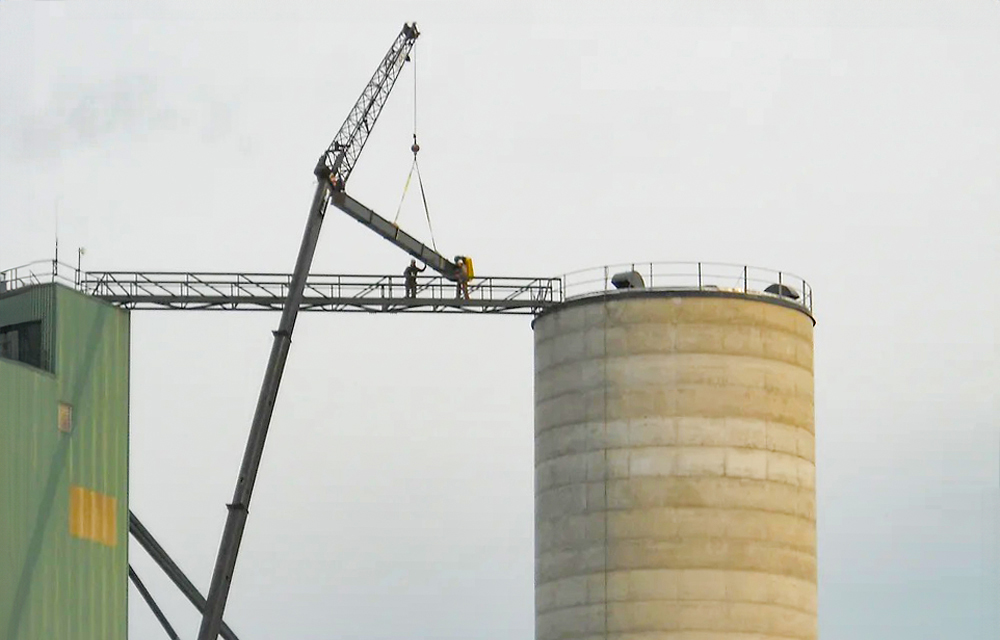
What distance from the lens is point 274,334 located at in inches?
3196

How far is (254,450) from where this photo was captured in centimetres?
8088

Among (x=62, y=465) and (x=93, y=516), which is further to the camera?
(x=93, y=516)

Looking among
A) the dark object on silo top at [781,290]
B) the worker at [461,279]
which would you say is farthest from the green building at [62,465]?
the dark object on silo top at [781,290]

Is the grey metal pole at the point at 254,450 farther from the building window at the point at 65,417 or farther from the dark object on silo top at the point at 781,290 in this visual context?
the dark object on silo top at the point at 781,290

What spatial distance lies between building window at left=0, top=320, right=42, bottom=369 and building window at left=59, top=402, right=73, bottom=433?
1.64 meters

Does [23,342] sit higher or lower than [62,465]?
higher

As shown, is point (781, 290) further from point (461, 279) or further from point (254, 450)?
point (254, 450)

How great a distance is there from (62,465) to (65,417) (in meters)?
1.71

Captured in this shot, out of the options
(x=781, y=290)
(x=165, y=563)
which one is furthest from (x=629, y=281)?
(x=165, y=563)

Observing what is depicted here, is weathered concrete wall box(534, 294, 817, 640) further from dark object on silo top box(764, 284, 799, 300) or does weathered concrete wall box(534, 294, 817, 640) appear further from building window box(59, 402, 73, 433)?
building window box(59, 402, 73, 433)

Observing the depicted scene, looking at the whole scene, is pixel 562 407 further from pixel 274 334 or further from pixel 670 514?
pixel 274 334

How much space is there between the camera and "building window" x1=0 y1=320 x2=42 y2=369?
254 feet

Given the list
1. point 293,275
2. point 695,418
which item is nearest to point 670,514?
point 695,418

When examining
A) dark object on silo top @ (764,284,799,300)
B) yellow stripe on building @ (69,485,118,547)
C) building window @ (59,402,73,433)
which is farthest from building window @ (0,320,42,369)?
dark object on silo top @ (764,284,799,300)
